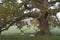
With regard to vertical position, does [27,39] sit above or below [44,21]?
below

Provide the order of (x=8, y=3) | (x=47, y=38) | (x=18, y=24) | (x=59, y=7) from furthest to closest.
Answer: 1. (x=18, y=24)
2. (x=59, y=7)
3. (x=47, y=38)
4. (x=8, y=3)

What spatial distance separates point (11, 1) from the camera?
8.00 m

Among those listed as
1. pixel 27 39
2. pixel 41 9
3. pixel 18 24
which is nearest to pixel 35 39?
pixel 27 39

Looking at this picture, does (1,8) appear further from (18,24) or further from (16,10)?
(18,24)

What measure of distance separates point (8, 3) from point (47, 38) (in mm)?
2210

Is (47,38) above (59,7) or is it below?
below

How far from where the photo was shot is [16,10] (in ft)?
26.3

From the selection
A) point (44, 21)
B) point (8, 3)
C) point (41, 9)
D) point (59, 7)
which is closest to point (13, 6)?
point (8, 3)

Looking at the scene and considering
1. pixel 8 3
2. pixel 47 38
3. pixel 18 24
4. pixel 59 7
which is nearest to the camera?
pixel 8 3

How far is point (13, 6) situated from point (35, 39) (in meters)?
1.81

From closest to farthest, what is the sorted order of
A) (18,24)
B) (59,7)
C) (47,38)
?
(47,38) → (59,7) → (18,24)

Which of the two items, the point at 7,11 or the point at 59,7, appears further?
the point at 59,7

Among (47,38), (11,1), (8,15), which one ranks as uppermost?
(11,1)

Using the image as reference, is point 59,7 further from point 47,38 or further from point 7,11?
point 7,11
